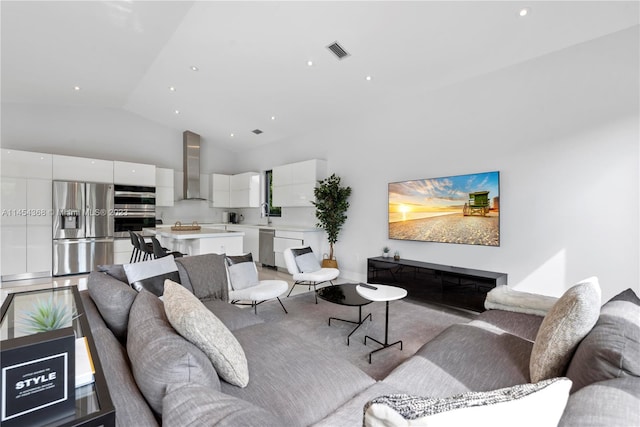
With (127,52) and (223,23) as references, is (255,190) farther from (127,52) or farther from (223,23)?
(223,23)

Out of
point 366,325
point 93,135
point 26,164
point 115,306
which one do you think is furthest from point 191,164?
point 115,306

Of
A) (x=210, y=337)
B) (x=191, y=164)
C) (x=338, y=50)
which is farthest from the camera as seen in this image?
(x=191, y=164)

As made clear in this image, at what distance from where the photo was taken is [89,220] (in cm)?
555

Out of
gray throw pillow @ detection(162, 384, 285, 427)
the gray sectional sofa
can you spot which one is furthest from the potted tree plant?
gray throw pillow @ detection(162, 384, 285, 427)

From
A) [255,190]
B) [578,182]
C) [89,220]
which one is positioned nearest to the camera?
[578,182]

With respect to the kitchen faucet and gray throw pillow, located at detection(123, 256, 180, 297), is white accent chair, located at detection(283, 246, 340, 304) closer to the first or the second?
gray throw pillow, located at detection(123, 256, 180, 297)

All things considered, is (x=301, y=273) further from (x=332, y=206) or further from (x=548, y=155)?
(x=548, y=155)

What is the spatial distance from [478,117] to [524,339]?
2.91 meters

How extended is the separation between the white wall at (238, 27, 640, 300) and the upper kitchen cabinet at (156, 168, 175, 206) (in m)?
5.35

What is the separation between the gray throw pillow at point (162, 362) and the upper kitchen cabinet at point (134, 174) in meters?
5.88

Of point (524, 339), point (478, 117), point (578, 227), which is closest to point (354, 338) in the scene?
point (524, 339)

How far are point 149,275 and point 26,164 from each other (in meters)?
4.84

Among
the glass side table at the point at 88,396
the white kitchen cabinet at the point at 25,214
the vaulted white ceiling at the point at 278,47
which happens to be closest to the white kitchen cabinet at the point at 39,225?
the white kitchen cabinet at the point at 25,214

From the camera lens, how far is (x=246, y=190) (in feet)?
24.7
